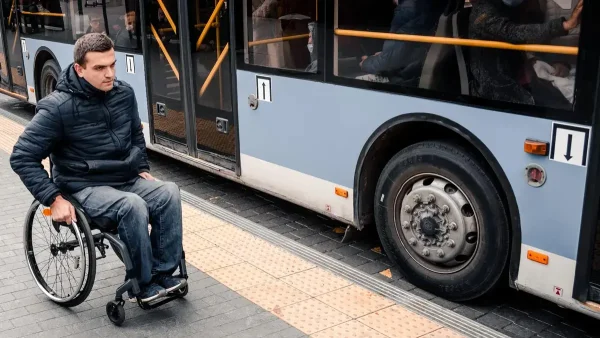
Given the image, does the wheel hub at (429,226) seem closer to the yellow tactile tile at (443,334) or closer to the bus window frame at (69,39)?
the yellow tactile tile at (443,334)

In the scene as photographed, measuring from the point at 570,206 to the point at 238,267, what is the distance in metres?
2.34

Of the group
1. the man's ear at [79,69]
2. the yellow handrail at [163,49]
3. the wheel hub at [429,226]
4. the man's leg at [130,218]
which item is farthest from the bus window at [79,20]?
the wheel hub at [429,226]

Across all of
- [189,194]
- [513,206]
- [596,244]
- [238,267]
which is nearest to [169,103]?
[189,194]

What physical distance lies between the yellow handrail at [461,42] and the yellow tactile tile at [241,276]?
1.78m

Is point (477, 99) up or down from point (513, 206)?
up

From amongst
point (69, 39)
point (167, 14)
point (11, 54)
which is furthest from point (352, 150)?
point (11, 54)

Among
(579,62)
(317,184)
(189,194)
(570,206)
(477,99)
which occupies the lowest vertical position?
(189,194)

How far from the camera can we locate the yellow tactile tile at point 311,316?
4105mm

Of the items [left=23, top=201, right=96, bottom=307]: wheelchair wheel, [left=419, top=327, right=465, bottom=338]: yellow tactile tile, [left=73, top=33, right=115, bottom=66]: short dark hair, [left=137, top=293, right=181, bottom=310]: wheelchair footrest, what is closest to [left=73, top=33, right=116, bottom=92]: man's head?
[left=73, top=33, right=115, bottom=66]: short dark hair

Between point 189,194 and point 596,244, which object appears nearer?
point 596,244

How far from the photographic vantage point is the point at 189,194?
22.3 ft

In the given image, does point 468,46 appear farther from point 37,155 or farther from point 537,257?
point 37,155

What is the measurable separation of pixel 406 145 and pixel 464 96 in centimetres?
80

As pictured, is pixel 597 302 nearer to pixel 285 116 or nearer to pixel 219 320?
pixel 219 320
